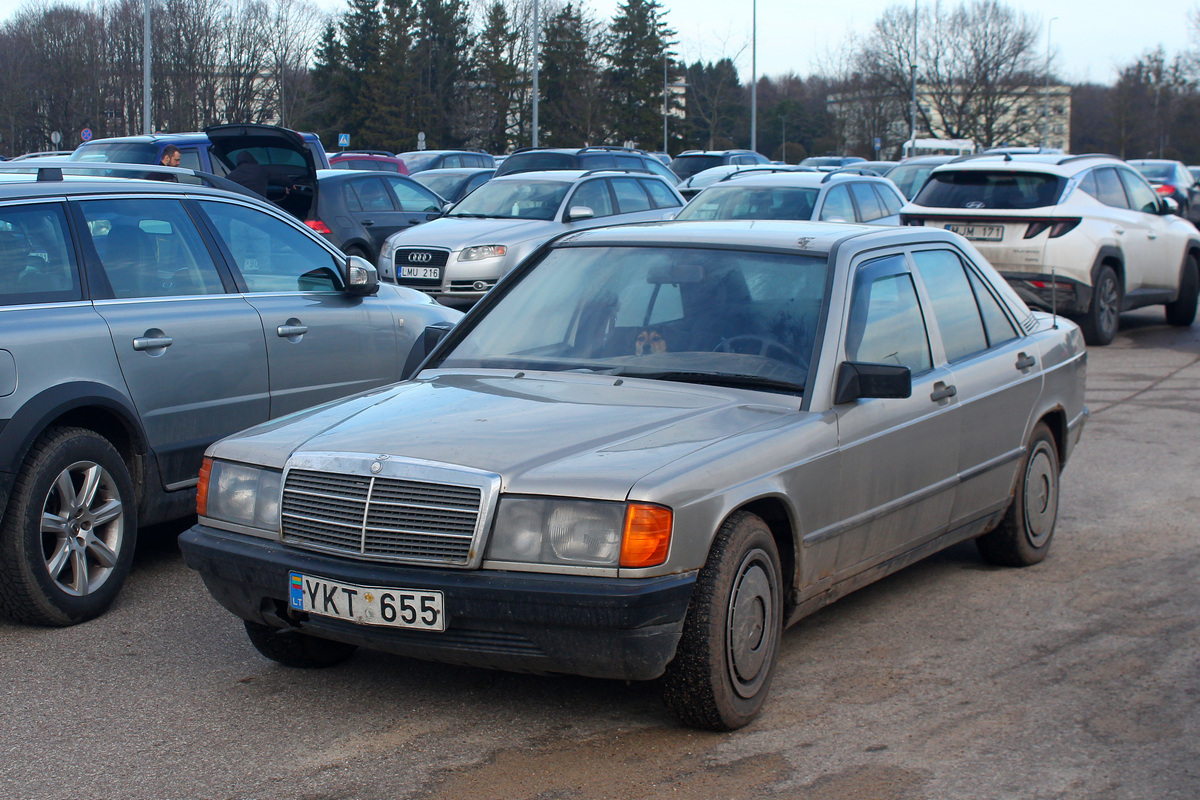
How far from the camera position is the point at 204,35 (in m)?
61.6

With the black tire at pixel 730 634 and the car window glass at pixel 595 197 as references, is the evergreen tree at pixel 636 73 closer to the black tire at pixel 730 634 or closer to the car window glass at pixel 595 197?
the car window glass at pixel 595 197

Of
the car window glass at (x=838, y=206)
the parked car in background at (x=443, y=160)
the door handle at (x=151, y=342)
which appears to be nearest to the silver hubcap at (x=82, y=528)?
the door handle at (x=151, y=342)

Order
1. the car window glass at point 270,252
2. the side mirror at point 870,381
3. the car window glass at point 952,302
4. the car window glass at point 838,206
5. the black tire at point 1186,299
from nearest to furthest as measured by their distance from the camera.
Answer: the side mirror at point 870,381 → the car window glass at point 952,302 → the car window glass at point 270,252 → the car window glass at point 838,206 → the black tire at point 1186,299

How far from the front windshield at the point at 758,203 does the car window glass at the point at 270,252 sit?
24.3 feet

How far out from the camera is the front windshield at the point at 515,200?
49.3 feet

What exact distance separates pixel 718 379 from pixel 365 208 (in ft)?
40.9

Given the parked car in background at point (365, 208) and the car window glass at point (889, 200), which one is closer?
the car window glass at point (889, 200)

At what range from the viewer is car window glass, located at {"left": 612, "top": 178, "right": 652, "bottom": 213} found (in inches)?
628

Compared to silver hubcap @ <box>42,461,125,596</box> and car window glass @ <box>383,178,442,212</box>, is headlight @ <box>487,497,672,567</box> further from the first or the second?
car window glass @ <box>383,178,442,212</box>

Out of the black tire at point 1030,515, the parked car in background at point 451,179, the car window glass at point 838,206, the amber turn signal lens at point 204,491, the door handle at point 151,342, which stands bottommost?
the black tire at point 1030,515

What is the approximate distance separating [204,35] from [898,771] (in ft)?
211

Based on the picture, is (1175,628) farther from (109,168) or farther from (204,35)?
(204,35)

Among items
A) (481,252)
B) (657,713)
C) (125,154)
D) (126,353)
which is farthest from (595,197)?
(657,713)

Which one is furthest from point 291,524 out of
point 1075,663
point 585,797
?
point 1075,663
